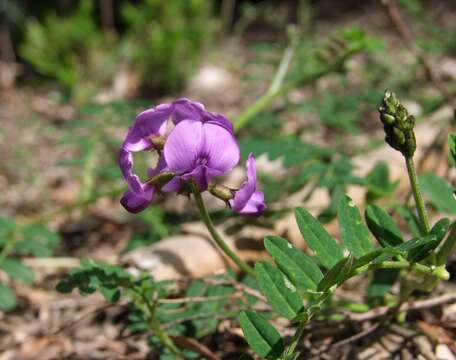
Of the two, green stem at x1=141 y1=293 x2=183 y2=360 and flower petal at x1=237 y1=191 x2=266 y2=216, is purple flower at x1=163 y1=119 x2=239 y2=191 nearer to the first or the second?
flower petal at x1=237 y1=191 x2=266 y2=216

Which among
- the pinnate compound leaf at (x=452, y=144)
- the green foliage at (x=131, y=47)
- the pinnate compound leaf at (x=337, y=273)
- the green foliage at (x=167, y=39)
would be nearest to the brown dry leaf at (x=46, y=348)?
the pinnate compound leaf at (x=337, y=273)

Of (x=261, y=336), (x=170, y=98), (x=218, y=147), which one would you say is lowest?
(x=261, y=336)

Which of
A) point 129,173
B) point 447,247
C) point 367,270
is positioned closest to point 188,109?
point 129,173

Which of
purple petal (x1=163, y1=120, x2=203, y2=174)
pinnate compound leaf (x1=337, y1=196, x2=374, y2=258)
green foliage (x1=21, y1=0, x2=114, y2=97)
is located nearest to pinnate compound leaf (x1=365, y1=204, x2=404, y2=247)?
pinnate compound leaf (x1=337, y1=196, x2=374, y2=258)

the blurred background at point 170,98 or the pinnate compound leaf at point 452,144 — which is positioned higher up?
the blurred background at point 170,98

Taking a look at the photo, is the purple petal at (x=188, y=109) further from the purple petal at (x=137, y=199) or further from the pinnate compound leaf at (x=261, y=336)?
the pinnate compound leaf at (x=261, y=336)

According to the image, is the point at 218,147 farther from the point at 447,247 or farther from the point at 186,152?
the point at 447,247

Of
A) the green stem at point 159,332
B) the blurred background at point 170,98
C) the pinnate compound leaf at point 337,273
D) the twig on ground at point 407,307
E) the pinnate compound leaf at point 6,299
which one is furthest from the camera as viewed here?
the blurred background at point 170,98

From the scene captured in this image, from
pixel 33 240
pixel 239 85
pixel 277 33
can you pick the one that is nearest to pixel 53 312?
pixel 33 240

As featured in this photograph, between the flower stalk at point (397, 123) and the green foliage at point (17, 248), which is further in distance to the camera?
the green foliage at point (17, 248)
